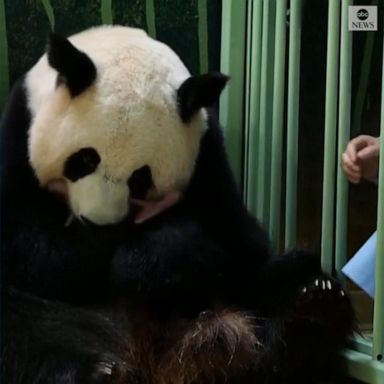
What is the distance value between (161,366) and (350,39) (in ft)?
1.68

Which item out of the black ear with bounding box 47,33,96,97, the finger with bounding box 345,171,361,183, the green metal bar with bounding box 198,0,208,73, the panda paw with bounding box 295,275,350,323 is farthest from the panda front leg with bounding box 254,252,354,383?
the green metal bar with bounding box 198,0,208,73

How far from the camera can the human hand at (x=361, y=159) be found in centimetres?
122

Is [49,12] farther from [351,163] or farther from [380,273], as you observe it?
[380,273]

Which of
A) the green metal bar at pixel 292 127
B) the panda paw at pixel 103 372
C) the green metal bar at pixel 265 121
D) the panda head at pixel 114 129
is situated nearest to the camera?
the panda paw at pixel 103 372

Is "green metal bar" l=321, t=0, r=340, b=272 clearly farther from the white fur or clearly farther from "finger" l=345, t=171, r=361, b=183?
the white fur

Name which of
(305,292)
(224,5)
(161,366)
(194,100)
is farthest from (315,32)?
(161,366)

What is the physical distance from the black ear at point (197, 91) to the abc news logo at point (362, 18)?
197mm

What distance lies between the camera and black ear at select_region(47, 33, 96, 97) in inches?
42.9

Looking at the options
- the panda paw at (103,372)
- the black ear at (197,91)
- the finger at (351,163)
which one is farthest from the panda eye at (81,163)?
the finger at (351,163)

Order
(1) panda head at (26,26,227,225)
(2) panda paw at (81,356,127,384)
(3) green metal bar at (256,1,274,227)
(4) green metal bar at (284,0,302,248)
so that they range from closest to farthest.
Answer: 1. (2) panda paw at (81,356,127,384)
2. (1) panda head at (26,26,227,225)
3. (4) green metal bar at (284,0,302,248)
4. (3) green metal bar at (256,1,274,227)

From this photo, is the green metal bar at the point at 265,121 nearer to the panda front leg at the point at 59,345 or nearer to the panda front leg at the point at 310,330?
the panda front leg at the point at 310,330

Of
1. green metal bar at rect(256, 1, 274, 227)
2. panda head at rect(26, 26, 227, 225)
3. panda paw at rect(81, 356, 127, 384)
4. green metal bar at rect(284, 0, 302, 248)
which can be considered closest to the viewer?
panda paw at rect(81, 356, 127, 384)

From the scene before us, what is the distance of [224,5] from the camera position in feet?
5.06

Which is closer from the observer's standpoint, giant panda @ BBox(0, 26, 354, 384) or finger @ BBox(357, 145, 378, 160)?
giant panda @ BBox(0, 26, 354, 384)
